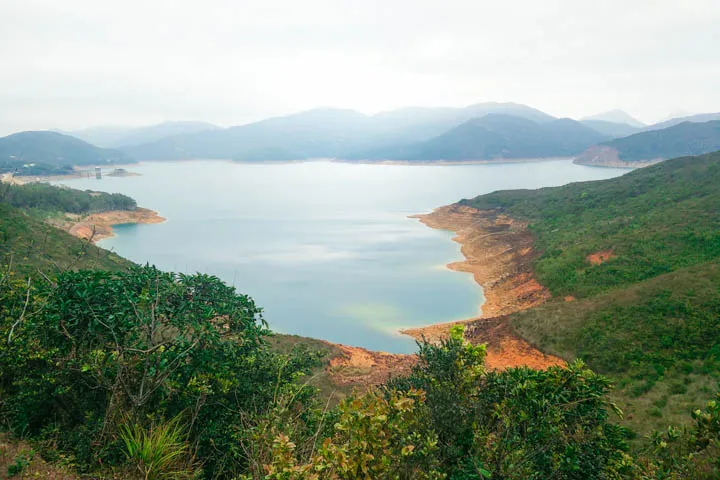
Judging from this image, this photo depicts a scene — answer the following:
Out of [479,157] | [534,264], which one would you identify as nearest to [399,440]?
[534,264]

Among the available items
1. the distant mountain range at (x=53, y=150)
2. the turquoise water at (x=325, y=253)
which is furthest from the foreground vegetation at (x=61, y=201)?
the distant mountain range at (x=53, y=150)

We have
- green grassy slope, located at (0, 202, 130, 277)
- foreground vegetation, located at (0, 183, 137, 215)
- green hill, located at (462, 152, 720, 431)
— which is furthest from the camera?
foreground vegetation, located at (0, 183, 137, 215)

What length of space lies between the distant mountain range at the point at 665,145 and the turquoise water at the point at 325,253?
36083 millimetres

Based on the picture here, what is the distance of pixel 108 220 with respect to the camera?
56.4 m

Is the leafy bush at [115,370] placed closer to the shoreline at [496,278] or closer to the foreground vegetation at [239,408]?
the foreground vegetation at [239,408]

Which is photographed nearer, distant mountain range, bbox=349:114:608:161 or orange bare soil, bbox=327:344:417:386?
orange bare soil, bbox=327:344:417:386

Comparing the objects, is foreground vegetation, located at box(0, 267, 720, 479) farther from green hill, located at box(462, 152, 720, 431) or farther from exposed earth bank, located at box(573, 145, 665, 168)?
exposed earth bank, located at box(573, 145, 665, 168)

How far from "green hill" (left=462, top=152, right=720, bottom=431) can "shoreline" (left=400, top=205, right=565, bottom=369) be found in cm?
81

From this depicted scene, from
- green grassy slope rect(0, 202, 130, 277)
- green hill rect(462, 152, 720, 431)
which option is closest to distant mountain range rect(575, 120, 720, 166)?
green hill rect(462, 152, 720, 431)

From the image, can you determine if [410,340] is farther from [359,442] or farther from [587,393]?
[359,442]

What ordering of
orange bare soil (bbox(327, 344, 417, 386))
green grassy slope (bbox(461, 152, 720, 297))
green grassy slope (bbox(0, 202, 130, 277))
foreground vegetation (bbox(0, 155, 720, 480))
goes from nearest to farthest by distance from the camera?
1. foreground vegetation (bbox(0, 155, 720, 480))
2. orange bare soil (bbox(327, 344, 417, 386))
3. green grassy slope (bbox(0, 202, 130, 277))
4. green grassy slope (bbox(461, 152, 720, 297))

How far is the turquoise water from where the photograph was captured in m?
25.4

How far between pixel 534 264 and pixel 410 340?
12.3 meters

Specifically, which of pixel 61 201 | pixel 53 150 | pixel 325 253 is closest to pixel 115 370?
pixel 325 253
